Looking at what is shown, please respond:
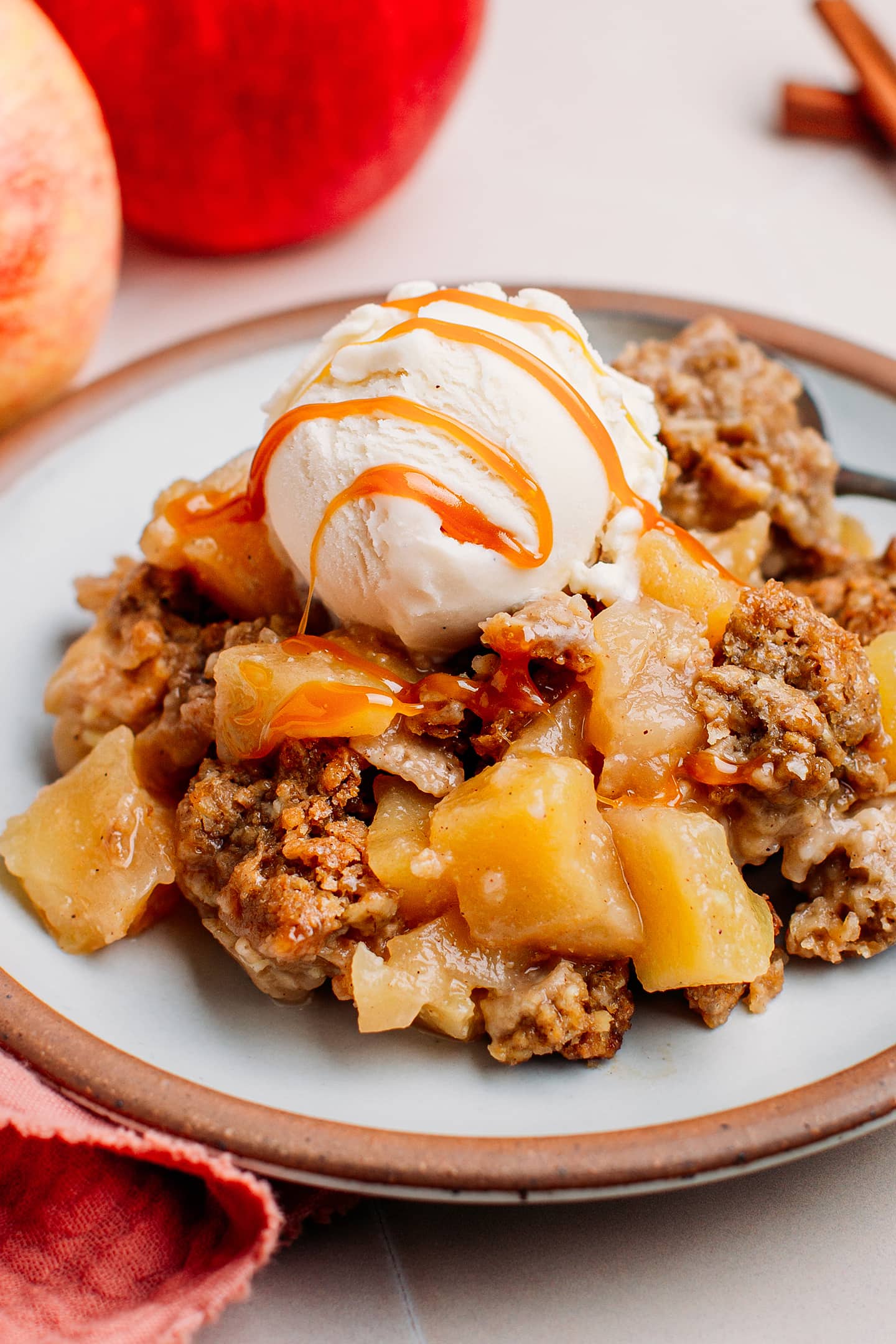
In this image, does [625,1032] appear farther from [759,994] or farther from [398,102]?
[398,102]

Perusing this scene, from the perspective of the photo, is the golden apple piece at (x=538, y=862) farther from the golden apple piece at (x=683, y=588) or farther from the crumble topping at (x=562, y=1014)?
the golden apple piece at (x=683, y=588)

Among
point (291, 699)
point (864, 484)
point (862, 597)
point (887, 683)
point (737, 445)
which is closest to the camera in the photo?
point (291, 699)

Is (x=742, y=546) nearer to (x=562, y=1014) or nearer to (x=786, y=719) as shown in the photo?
(x=786, y=719)

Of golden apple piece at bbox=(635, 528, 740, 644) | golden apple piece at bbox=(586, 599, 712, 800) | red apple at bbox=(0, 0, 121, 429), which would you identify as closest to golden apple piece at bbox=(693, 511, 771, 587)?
golden apple piece at bbox=(635, 528, 740, 644)

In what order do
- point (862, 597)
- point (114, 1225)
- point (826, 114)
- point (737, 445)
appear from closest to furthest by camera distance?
point (114, 1225)
point (862, 597)
point (737, 445)
point (826, 114)

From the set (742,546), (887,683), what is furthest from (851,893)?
(742,546)

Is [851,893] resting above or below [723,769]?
below

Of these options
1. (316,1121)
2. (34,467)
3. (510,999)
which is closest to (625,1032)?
(510,999)
